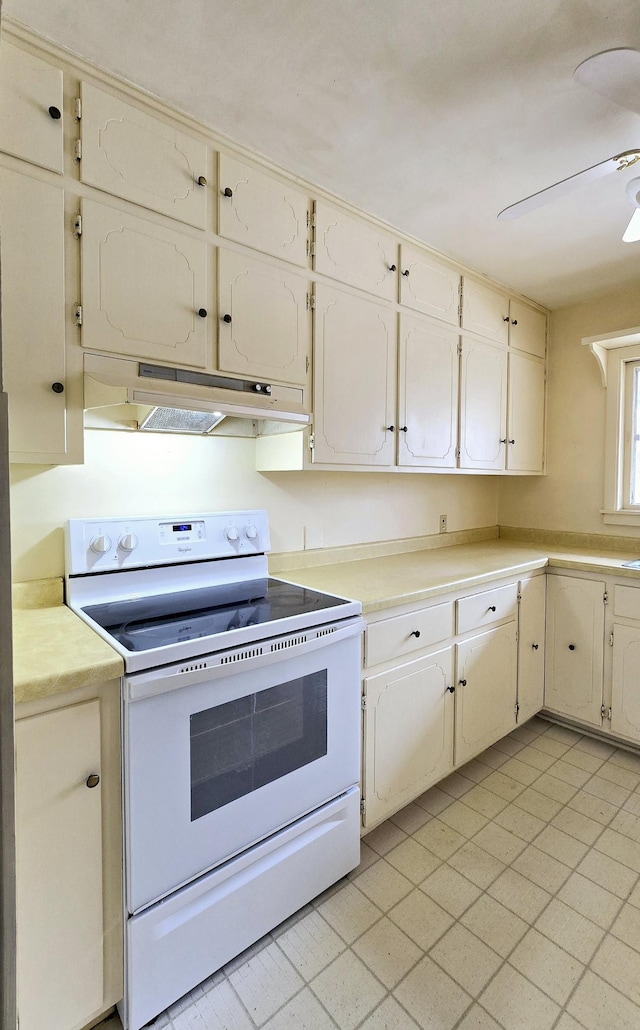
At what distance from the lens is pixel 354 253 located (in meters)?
2.07

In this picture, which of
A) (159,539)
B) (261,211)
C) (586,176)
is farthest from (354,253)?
(159,539)

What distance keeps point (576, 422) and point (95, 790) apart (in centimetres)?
311

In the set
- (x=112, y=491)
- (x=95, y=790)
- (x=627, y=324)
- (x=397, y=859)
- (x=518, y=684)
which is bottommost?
(x=397, y=859)

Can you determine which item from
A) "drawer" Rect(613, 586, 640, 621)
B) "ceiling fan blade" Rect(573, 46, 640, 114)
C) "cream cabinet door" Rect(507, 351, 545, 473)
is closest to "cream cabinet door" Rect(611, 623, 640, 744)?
"drawer" Rect(613, 586, 640, 621)

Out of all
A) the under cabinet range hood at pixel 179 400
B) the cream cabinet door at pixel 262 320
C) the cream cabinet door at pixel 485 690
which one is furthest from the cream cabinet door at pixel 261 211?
the cream cabinet door at pixel 485 690

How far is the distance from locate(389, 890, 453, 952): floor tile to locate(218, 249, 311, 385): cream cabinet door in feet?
5.92

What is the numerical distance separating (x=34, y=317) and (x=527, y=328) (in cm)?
269

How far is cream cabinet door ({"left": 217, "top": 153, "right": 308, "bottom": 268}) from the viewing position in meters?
1.68

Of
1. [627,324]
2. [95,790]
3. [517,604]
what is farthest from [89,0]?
[627,324]

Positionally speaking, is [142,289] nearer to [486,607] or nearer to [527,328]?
[486,607]

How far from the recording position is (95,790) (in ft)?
3.92

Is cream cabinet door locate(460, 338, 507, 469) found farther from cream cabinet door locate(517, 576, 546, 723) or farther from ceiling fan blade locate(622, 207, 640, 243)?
ceiling fan blade locate(622, 207, 640, 243)

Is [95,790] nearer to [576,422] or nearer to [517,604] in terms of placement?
[517,604]

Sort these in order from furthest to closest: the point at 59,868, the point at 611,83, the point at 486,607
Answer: the point at 486,607, the point at 611,83, the point at 59,868
